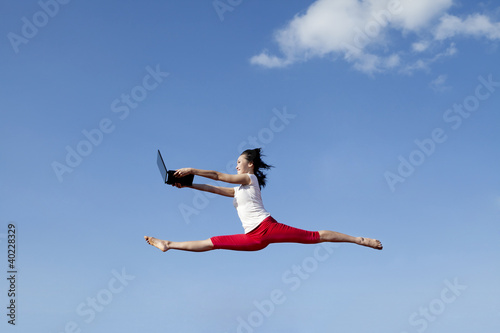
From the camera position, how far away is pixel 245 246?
8234 millimetres

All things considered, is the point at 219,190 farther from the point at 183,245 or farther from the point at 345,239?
the point at 345,239

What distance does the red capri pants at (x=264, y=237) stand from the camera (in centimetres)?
816

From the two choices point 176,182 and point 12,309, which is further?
point 12,309

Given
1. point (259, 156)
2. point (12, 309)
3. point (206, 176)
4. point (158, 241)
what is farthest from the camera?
point (12, 309)

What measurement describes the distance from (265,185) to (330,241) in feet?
4.71

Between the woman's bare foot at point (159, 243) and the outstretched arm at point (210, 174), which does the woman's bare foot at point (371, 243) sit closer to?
the outstretched arm at point (210, 174)

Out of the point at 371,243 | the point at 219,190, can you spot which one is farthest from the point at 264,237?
the point at 371,243

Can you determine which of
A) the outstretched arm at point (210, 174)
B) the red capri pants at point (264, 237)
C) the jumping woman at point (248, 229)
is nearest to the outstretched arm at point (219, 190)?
the jumping woman at point (248, 229)

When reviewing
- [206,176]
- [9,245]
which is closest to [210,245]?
[206,176]

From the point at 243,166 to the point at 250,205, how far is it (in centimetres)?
67

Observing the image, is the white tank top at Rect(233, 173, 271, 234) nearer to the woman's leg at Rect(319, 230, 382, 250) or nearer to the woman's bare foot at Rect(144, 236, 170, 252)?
the woman's leg at Rect(319, 230, 382, 250)

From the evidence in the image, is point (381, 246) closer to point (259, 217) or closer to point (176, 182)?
point (259, 217)

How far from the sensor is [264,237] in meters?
8.25

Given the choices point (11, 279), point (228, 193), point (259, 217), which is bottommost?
point (259, 217)
